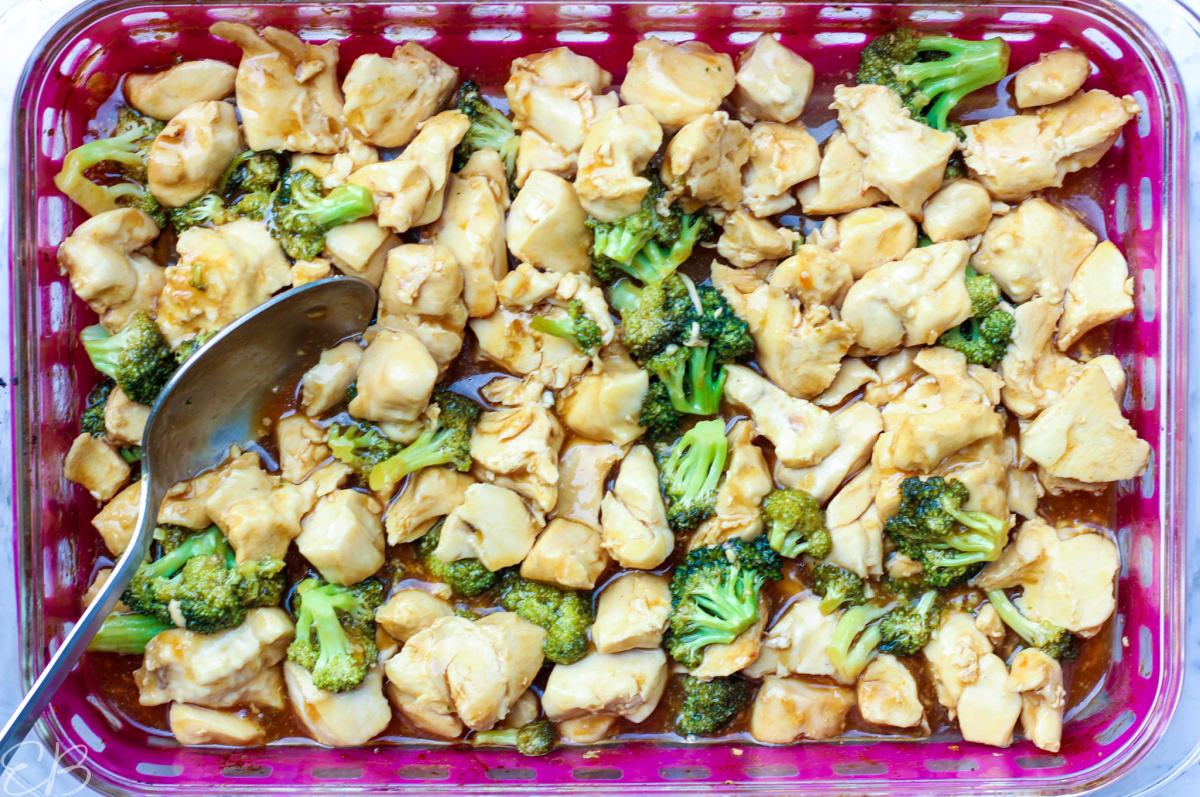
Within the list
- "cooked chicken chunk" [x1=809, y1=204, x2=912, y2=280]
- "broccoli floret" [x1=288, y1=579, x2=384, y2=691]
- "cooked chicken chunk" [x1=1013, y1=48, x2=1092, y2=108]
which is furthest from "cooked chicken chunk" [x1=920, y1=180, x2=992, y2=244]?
"broccoli floret" [x1=288, y1=579, x2=384, y2=691]

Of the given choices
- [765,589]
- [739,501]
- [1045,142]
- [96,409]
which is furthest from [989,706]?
[96,409]

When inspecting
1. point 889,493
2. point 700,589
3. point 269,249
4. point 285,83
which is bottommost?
point 700,589

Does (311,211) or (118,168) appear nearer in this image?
(311,211)

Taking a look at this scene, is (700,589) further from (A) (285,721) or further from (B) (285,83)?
(B) (285,83)

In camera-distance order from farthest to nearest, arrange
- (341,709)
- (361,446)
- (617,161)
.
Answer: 1. (361,446)
2. (341,709)
3. (617,161)

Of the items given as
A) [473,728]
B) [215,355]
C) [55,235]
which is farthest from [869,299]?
[55,235]

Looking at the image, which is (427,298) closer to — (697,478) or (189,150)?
(189,150)

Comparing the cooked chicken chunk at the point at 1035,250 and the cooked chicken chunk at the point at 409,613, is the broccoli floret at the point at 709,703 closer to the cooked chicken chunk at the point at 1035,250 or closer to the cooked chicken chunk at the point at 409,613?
the cooked chicken chunk at the point at 409,613
